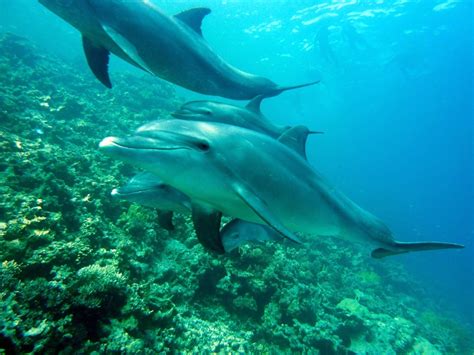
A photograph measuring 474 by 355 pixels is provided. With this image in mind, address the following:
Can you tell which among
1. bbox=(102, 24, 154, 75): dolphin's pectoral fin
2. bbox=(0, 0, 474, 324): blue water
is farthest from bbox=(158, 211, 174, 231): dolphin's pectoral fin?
bbox=(0, 0, 474, 324): blue water

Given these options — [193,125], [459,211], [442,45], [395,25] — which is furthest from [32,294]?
[459,211]

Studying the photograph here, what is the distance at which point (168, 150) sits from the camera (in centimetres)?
225

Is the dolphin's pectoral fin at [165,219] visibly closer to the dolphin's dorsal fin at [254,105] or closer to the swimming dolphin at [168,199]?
the swimming dolphin at [168,199]

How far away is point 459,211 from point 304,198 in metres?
158

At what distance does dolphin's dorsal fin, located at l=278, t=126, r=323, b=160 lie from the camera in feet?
12.0

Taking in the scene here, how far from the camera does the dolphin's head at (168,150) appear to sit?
7.18 ft

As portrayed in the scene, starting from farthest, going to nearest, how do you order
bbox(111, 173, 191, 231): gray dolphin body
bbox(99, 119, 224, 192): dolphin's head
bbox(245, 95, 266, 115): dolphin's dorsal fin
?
1. bbox(245, 95, 266, 115): dolphin's dorsal fin
2. bbox(111, 173, 191, 231): gray dolphin body
3. bbox(99, 119, 224, 192): dolphin's head

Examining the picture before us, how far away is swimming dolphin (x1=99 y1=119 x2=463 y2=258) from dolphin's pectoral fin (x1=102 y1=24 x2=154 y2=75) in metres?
0.89

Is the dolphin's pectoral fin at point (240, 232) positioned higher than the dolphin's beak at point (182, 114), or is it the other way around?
the dolphin's beak at point (182, 114)

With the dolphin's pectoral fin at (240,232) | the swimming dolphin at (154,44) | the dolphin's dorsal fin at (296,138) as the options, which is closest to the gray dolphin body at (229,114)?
the swimming dolphin at (154,44)

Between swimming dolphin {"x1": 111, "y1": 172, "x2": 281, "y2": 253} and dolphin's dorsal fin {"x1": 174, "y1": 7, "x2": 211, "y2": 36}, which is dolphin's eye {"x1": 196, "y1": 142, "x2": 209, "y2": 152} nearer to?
swimming dolphin {"x1": 111, "y1": 172, "x2": 281, "y2": 253}

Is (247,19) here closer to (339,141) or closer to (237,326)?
(237,326)

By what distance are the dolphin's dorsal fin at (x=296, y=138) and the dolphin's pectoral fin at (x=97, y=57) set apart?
2.56 meters

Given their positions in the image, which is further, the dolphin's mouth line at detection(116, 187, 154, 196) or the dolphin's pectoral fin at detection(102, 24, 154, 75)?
the dolphin's mouth line at detection(116, 187, 154, 196)
